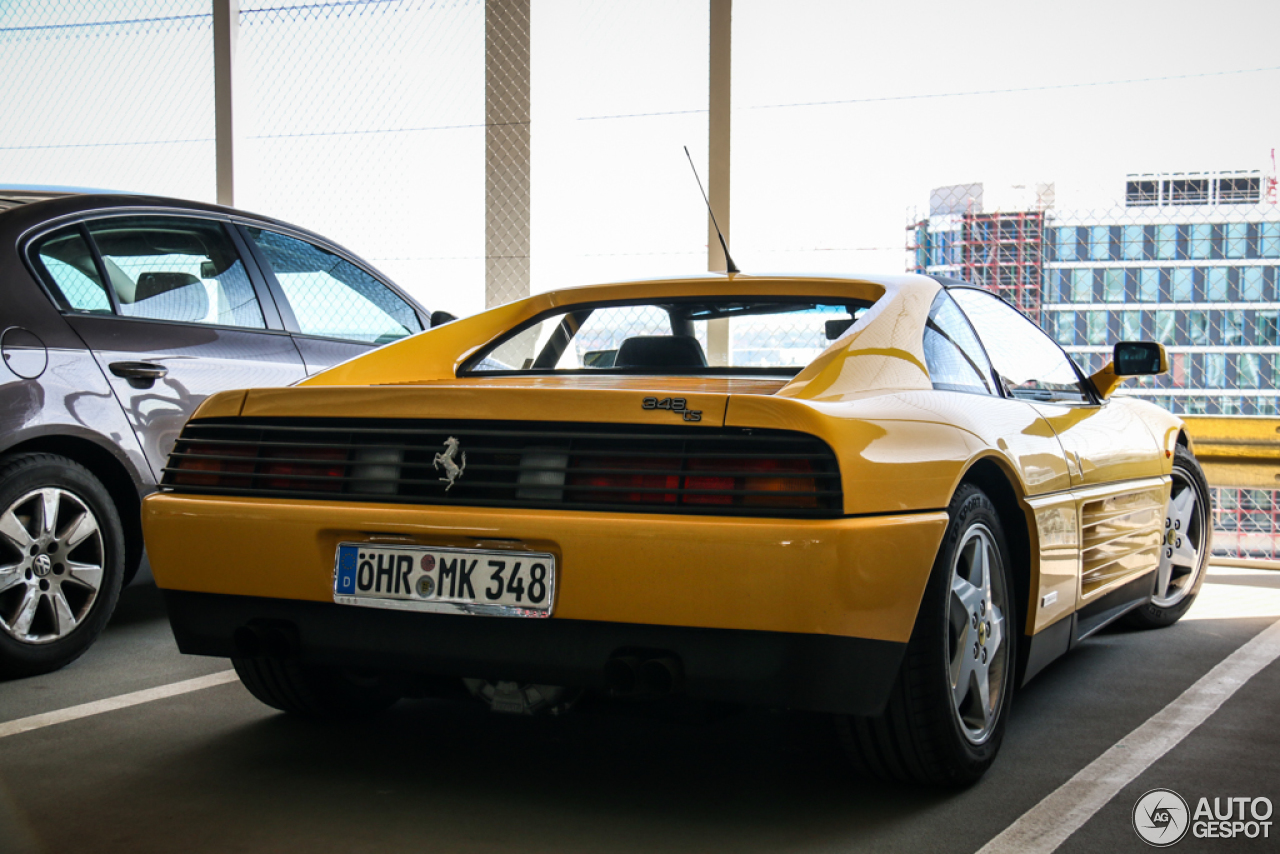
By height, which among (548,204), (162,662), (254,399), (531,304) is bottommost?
(162,662)

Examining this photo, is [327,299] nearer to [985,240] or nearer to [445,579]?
[445,579]

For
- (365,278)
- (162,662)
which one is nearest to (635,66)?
(365,278)

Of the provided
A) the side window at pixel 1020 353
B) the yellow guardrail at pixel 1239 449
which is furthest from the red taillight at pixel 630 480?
the yellow guardrail at pixel 1239 449

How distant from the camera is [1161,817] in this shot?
240cm

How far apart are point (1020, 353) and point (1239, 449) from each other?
379 centimetres

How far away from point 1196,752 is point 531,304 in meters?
2.24

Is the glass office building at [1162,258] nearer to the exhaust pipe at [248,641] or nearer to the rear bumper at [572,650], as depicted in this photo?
the rear bumper at [572,650]

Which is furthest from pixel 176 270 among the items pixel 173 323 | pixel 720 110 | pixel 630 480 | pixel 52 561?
pixel 720 110

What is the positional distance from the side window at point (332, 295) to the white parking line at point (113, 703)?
5.43ft

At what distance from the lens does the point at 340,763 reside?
2.73m

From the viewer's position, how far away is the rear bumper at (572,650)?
2100 millimetres

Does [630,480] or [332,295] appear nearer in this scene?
[630,480]

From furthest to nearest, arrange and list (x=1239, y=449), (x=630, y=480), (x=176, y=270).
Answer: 1. (x=1239, y=449)
2. (x=176, y=270)
3. (x=630, y=480)

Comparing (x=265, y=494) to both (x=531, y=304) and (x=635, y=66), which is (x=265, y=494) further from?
(x=635, y=66)
